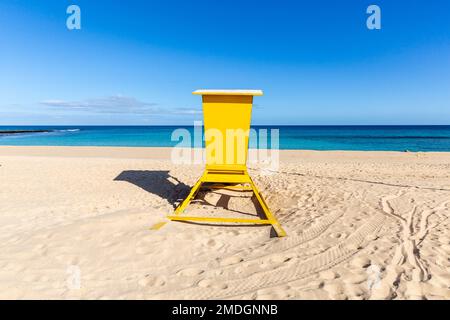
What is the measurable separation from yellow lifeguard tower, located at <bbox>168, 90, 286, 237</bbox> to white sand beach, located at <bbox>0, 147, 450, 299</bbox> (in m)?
0.86

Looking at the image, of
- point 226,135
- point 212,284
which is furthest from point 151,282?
point 226,135

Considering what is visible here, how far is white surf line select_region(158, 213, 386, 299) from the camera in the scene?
280 centimetres

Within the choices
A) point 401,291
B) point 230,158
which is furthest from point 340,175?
point 401,291

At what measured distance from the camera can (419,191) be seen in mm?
6777

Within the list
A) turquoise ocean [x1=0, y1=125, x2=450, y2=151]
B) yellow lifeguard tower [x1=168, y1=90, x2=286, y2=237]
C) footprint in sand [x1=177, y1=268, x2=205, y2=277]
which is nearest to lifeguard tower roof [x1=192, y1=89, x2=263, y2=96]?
yellow lifeguard tower [x1=168, y1=90, x2=286, y2=237]

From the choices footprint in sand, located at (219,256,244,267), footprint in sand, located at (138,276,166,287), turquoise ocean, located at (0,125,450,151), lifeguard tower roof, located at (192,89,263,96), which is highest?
lifeguard tower roof, located at (192,89,263,96)

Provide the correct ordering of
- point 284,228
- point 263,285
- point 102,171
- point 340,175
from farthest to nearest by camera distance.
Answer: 1. point 102,171
2. point 340,175
3. point 284,228
4. point 263,285

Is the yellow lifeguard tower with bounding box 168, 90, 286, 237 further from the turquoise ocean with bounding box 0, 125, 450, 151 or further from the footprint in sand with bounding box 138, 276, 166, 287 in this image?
the turquoise ocean with bounding box 0, 125, 450, 151

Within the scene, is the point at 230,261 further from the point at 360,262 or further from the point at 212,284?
the point at 360,262

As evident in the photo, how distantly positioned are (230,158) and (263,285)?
114 inches

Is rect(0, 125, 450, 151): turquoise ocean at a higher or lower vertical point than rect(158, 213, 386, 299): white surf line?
higher
